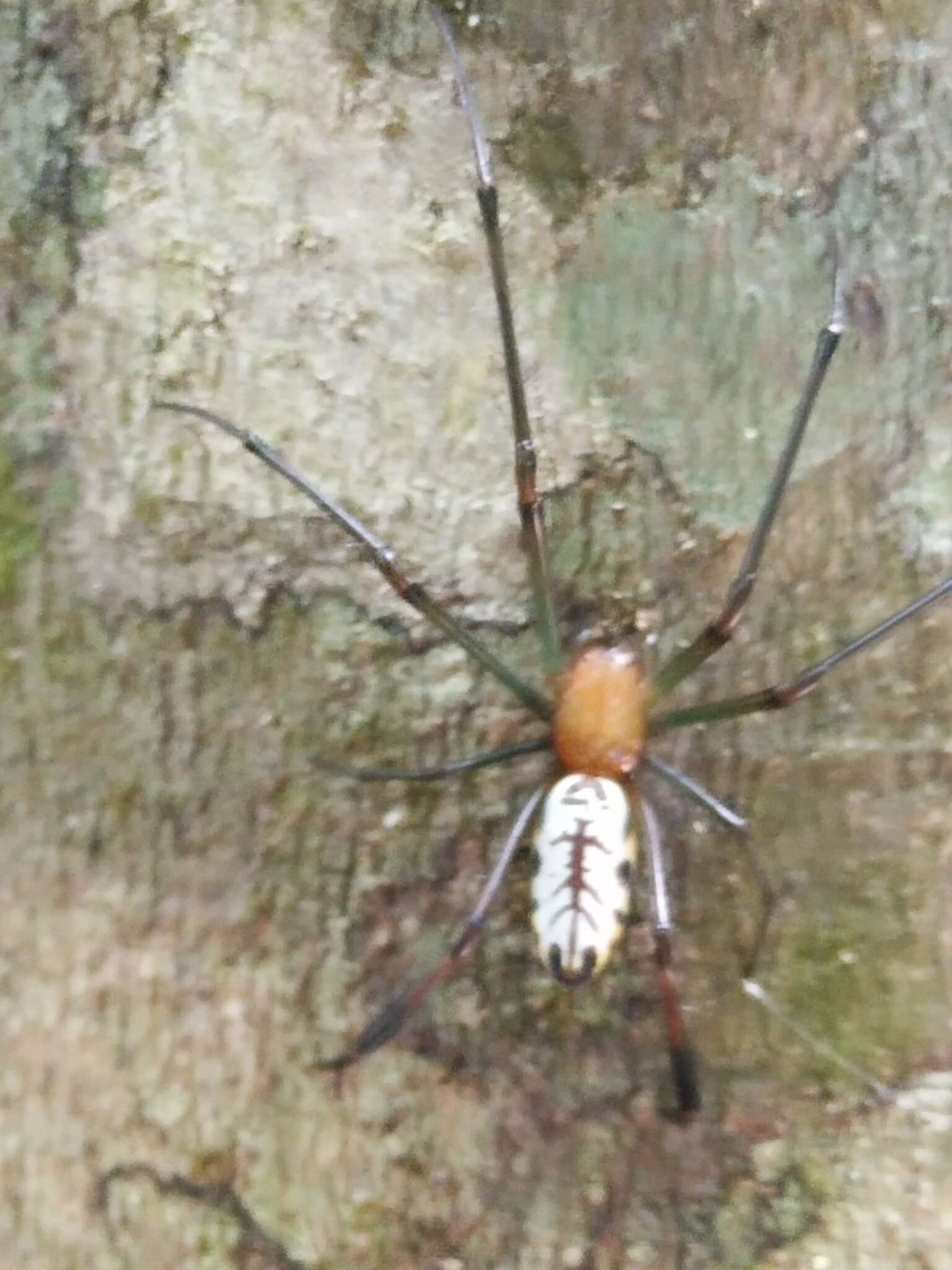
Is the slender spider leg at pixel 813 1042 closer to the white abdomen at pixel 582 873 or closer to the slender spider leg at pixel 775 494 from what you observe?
the white abdomen at pixel 582 873

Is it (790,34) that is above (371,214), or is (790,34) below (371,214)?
above

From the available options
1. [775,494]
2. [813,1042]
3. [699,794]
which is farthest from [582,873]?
[775,494]

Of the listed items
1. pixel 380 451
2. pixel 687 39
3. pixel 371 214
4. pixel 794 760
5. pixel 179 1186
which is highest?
pixel 687 39

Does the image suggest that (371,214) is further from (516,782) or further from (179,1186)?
(179,1186)

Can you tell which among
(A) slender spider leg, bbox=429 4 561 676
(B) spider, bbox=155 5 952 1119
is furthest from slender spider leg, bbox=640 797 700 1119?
(A) slender spider leg, bbox=429 4 561 676

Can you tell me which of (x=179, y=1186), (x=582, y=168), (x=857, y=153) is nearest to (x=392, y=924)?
(x=179, y=1186)

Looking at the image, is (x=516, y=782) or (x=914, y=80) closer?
(x=914, y=80)

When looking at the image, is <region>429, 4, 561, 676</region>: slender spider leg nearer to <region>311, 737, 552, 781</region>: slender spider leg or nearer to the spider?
the spider

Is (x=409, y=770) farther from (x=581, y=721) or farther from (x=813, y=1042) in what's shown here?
(x=813, y=1042)

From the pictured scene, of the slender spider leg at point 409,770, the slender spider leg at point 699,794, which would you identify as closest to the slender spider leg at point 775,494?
the slender spider leg at point 699,794
